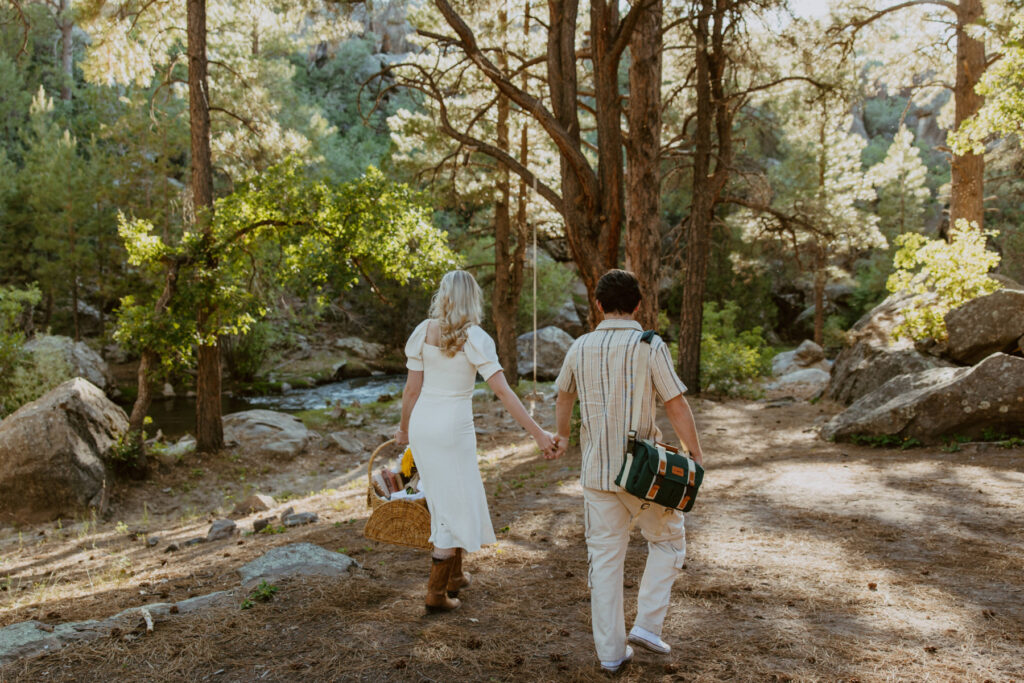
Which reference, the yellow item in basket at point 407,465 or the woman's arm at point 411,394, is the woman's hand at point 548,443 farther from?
the yellow item in basket at point 407,465

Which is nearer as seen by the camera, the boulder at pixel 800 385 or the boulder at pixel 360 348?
the boulder at pixel 800 385

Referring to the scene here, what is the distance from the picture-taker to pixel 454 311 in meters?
3.74

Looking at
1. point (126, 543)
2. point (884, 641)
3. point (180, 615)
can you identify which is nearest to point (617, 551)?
point (884, 641)

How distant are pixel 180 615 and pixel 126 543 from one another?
14.8ft

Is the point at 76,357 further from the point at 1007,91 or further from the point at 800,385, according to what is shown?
the point at 1007,91

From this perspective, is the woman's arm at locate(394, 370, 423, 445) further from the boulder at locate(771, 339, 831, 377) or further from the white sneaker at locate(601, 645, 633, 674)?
the boulder at locate(771, 339, 831, 377)

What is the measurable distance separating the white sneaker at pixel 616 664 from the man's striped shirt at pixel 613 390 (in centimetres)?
79

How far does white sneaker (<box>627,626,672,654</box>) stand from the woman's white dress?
961 mm

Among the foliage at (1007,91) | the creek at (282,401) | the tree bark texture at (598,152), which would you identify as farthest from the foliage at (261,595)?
the creek at (282,401)

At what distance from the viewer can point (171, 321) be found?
10.6 metres

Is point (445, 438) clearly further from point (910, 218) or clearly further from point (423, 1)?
point (910, 218)

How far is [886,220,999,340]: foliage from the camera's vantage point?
9.35 metres

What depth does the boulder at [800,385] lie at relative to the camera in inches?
560

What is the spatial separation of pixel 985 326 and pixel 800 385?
22.4ft
